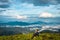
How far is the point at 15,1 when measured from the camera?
3.74 metres

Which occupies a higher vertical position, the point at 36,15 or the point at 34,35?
the point at 36,15

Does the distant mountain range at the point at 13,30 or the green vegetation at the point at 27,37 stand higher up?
the distant mountain range at the point at 13,30

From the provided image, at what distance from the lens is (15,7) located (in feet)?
12.2

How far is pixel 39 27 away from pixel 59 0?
603 mm

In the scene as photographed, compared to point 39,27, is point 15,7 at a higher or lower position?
higher

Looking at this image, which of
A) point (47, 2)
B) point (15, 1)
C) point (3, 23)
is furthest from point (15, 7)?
point (47, 2)

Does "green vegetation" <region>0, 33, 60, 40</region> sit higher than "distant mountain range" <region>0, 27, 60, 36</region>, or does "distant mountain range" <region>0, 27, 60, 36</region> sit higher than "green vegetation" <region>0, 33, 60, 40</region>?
"distant mountain range" <region>0, 27, 60, 36</region>

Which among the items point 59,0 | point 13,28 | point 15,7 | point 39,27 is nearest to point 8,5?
point 15,7

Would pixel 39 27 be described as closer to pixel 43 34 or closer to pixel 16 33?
pixel 43 34

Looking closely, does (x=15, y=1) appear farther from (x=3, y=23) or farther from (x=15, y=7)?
(x=3, y=23)

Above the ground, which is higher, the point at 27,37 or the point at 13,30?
the point at 13,30

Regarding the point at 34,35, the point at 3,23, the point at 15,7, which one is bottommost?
the point at 34,35

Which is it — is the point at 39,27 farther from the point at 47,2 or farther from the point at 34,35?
the point at 47,2

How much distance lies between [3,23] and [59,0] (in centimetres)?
108
